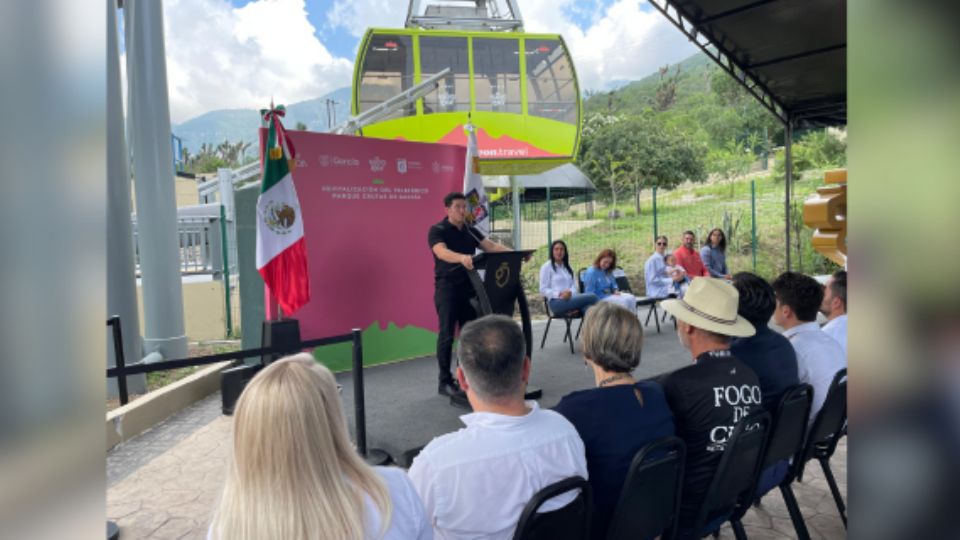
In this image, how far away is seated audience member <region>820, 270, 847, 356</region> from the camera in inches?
119

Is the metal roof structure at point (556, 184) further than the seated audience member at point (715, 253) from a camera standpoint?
Yes

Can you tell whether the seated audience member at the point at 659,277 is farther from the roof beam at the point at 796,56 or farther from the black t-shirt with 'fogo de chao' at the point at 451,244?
the black t-shirt with 'fogo de chao' at the point at 451,244

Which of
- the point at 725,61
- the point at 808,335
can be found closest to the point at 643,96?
the point at 725,61

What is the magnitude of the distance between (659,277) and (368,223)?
3.75 metres

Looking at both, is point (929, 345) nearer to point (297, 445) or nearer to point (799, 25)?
point (297, 445)

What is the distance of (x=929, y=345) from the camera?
415 millimetres

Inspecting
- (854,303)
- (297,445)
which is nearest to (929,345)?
(854,303)

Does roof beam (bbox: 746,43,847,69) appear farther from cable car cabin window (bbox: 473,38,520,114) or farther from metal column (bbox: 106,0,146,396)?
metal column (bbox: 106,0,146,396)

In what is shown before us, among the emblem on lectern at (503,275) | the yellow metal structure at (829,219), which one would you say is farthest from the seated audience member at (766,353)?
the yellow metal structure at (829,219)

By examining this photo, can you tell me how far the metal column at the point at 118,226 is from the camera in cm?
515

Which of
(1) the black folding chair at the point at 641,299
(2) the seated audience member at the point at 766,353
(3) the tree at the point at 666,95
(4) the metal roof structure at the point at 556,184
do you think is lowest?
(1) the black folding chair at the point at 641,299

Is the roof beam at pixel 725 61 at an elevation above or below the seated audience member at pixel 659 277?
above

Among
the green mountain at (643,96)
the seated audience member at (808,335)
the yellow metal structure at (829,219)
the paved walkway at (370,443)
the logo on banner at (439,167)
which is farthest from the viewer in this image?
the green mountain at (643,96)

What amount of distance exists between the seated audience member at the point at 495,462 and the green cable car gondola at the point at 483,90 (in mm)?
9640
